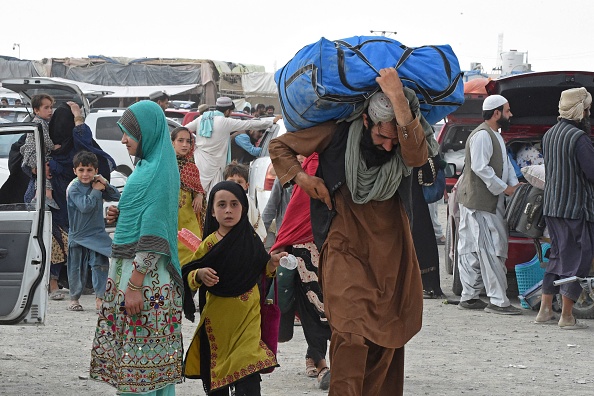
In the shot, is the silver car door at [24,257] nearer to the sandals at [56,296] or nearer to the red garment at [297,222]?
the red garment at [297,222]

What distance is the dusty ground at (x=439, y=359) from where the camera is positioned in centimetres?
685

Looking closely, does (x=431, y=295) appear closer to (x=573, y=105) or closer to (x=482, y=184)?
(x=482, y=184)

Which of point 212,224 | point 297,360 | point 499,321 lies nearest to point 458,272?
point 499,321

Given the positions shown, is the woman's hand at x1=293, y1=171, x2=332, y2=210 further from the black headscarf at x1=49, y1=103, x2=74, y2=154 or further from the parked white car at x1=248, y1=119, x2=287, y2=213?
the parked white car at x1=248, y1=119, x2=287, y2=213

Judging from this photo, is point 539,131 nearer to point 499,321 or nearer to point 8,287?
point 499,321

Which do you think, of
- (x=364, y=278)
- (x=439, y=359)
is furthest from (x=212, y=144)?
(x=364, y=278)

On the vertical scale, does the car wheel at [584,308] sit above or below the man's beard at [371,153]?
below

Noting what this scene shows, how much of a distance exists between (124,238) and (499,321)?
509 centimetres

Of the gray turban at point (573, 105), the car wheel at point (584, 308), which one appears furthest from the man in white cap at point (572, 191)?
the car wheel at point (584, 308)

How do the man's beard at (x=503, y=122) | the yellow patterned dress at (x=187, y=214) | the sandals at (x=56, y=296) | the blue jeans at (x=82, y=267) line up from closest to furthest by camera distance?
the yellow patterned dress at (x=187, y=214) → the blue jeans at (x=82, y=267) → the man's beard at (x=503, y=122) → the sandals at (x=56, y=296)

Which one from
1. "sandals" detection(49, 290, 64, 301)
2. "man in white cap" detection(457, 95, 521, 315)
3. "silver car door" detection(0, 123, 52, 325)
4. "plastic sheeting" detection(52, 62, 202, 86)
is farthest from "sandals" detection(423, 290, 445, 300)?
"plastic sheeting" detection(52, 62, 202, 86)

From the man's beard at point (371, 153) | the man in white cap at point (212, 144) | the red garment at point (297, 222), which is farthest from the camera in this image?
the man in white cap at point (212, 144)

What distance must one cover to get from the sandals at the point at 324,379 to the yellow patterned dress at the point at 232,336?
110 cm

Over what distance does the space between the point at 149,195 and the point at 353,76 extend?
1.14m
